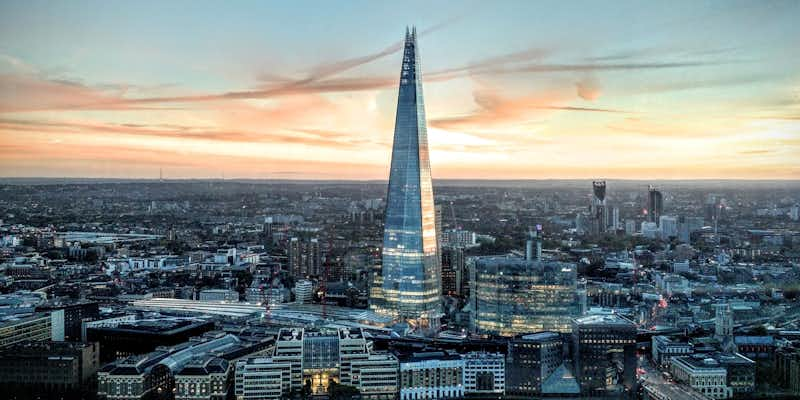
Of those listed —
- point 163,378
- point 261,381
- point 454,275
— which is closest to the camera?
point 261,381

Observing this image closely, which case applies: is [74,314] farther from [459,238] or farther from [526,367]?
[459,238]

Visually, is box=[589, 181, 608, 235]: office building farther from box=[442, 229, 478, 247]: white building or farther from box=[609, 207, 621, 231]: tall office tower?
box=[442, 229, 478, 247]: white building

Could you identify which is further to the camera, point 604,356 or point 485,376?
point 604,356

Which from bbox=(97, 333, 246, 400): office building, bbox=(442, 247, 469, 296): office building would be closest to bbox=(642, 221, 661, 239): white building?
bbox=(442, 247, 469, 296): office building

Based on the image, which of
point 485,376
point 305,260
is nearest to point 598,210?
point 305,260

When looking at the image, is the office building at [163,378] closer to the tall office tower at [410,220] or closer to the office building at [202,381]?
the office building at [202,381]
